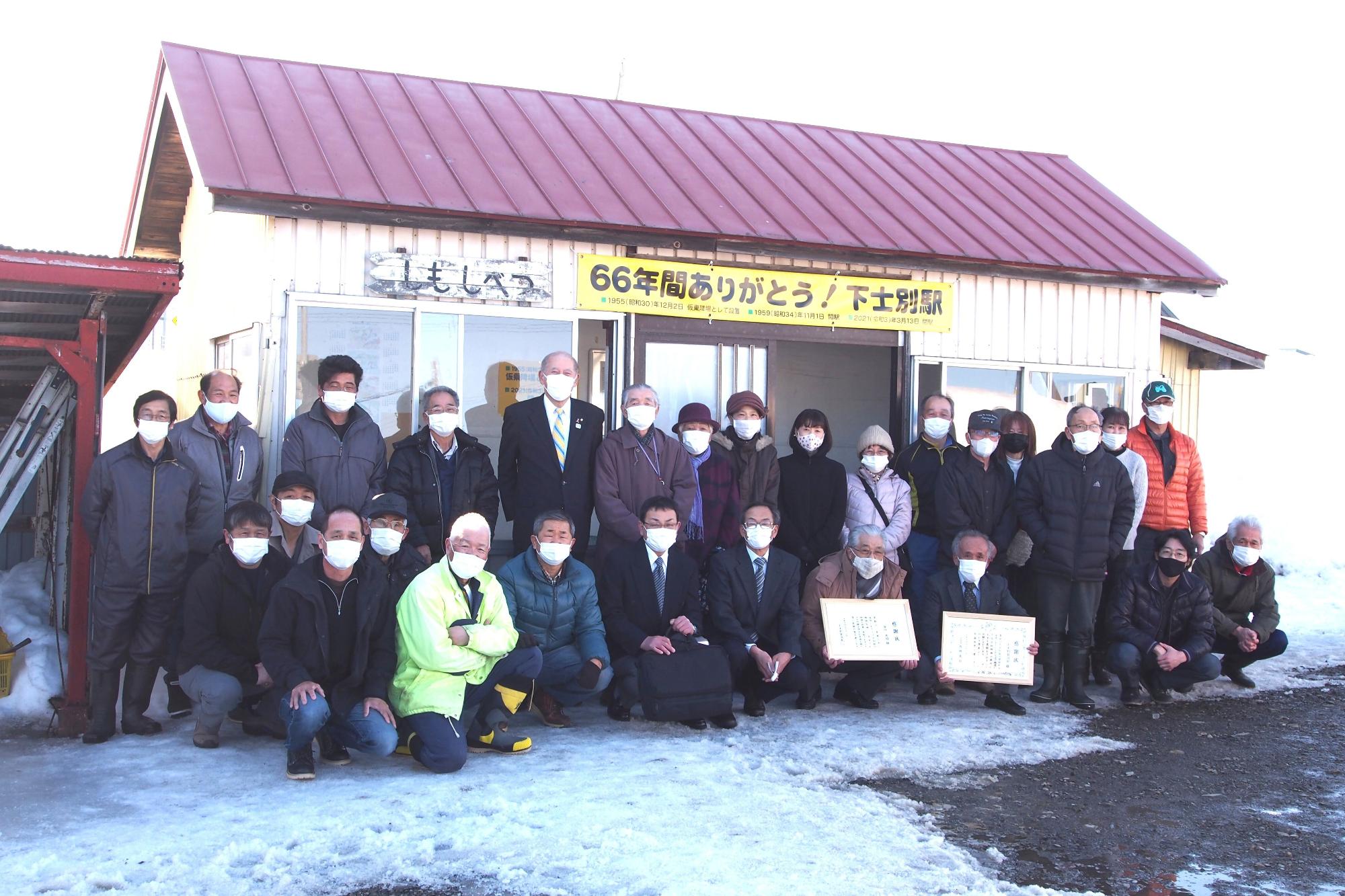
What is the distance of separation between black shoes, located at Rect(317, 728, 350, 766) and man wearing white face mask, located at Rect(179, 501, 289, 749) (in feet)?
1.53

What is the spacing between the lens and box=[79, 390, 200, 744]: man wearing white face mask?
6.42 m

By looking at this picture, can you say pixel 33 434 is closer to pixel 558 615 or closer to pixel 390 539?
pixel 390 539

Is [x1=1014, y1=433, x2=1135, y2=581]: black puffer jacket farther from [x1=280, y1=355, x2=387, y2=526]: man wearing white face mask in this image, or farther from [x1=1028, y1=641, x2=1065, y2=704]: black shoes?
[x1=280, y1=355, x2=387, y2=526]: man wearing white face mask

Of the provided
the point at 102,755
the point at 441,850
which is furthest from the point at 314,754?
the point at 441,850

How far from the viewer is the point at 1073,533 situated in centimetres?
785

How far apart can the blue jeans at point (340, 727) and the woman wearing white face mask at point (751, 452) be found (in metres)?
3.06

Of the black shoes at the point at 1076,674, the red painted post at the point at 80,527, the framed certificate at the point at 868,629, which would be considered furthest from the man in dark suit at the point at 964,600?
the red painted post at the point at 80,527

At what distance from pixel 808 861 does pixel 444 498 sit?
3562mm

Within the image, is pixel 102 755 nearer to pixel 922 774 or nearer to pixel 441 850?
pixel 441 850

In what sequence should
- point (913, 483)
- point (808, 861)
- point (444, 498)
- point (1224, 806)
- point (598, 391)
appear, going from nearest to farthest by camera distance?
point (808, 861)
point (1224, 806)
point (444, 498)
point (913, 483)
point (598, 391)

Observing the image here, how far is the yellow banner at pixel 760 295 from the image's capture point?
8766mm

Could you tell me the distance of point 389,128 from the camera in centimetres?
909

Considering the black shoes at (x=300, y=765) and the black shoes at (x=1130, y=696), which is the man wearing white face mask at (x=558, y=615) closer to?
the black shoes at (x=300, y=765)

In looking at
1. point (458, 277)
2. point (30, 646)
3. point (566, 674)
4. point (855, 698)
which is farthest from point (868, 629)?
point (30, 646)
